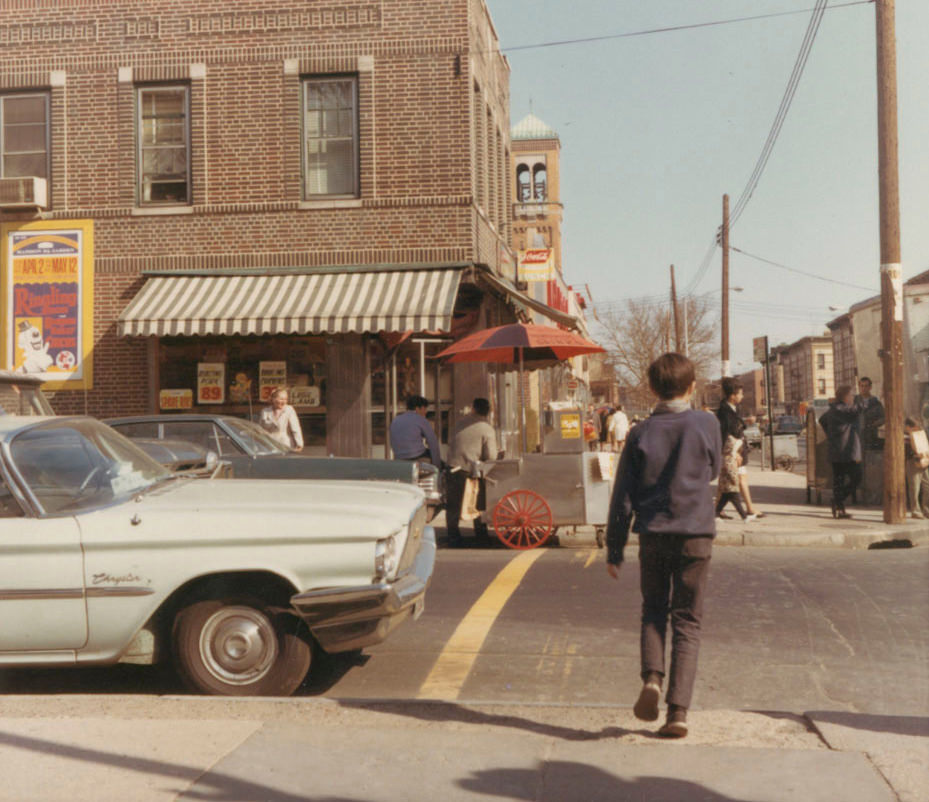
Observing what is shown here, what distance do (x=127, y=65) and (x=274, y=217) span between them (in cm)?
346

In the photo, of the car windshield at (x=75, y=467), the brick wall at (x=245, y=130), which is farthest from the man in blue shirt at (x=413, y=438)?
the car windshield at (x=75, y=467)

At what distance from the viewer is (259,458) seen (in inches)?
426

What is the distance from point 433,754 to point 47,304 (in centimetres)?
1538

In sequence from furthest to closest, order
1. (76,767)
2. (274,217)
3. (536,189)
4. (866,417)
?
(536,189), (274,217), (866,417), (76,767)

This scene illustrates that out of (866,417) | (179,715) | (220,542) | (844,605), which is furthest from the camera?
(866,417)

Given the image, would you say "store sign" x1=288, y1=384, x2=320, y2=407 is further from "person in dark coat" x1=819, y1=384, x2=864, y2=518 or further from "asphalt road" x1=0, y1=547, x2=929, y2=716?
"asphalt road" x1=0, y1=547, x2=929, y2=716

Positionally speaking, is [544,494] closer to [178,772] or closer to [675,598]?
[675,598]

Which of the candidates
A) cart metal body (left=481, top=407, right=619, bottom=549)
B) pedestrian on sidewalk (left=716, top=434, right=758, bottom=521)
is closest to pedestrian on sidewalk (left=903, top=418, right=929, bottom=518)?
pedestrian on sidewalk (left=716, top=434, right=758, bottom=521)

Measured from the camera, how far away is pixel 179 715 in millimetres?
5328

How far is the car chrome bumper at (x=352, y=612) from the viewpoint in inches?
224

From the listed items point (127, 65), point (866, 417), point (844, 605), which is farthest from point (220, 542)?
point (127, 65)

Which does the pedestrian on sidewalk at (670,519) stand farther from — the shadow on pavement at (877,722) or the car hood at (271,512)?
the car hood at (271,512)

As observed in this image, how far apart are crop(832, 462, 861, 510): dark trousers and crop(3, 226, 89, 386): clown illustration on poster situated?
11480mm

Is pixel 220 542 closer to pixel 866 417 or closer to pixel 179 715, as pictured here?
pixel 179 715
